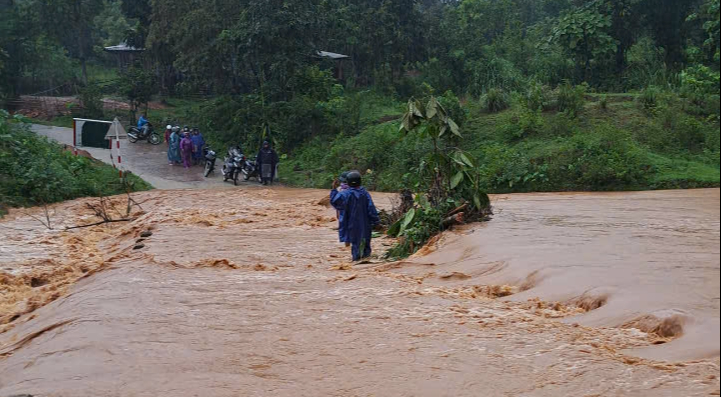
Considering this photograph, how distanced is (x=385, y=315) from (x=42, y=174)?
14.4 metres

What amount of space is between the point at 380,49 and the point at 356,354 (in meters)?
23.6

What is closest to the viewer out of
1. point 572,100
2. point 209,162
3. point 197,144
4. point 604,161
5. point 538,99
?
point 604,161

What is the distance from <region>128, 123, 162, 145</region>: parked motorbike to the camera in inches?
1126

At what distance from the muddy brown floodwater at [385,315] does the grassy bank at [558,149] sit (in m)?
5.44

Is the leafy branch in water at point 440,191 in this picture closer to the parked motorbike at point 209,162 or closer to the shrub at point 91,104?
the parked motorbike at point 209,162

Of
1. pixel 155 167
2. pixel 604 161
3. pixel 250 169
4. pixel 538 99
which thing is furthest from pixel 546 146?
pixel 155 167

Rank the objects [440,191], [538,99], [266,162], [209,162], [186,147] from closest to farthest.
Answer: [440,191] → [538,99] → [266,162] → [209,162] → [186,147]

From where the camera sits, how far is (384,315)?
7398mm

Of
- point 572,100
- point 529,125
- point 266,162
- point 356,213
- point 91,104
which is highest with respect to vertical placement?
point 91,104

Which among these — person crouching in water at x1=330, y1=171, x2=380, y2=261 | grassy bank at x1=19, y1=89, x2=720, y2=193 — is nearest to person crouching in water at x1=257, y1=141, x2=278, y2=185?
grassy bank at x1=19, y1=89, x2=720, y2=193

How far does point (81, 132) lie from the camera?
62.0 feet

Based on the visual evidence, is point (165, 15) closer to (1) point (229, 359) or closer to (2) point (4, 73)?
(2) point (4, 73)

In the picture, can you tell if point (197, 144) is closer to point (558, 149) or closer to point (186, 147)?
point (186, 147)

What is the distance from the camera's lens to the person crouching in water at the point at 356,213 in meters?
10.3
